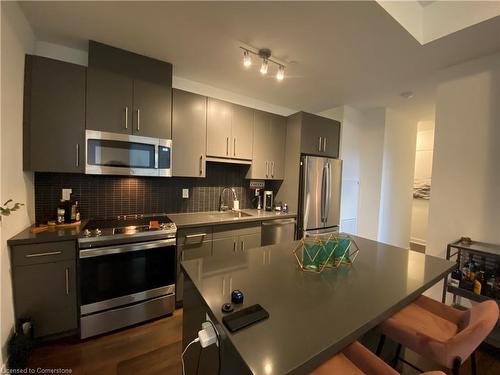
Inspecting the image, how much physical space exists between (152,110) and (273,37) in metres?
1.32

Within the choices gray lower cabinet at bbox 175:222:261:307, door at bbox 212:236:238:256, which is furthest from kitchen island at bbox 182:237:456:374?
door at bbox 212:236:238:256

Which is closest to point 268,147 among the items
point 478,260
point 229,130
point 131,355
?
point 229,130

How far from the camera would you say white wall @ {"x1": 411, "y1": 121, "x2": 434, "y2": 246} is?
477 centimetres

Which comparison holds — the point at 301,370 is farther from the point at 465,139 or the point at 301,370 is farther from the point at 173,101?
the point at 465,139

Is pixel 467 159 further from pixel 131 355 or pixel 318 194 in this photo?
pixel 131 355

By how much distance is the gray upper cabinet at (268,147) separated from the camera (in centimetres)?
297

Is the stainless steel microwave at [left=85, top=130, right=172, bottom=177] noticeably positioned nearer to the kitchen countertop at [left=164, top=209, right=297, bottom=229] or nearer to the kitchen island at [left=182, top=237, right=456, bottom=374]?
the kitchen countertop at [left=164, top=209, right=297, bottom=229]

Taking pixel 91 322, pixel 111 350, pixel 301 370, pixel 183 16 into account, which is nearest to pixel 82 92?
pixel 183 16

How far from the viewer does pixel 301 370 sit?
2.08 ft

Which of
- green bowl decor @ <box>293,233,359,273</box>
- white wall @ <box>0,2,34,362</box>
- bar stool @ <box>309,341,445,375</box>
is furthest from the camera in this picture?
white wall @ <box>0,2,34,362</box>

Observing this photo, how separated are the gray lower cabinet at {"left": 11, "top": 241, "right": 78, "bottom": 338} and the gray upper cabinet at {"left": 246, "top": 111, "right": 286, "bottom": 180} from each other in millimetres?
2084

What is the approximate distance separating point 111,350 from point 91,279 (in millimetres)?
576

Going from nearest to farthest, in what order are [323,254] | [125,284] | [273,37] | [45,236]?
1. [323,254]
2. [45,236]
3. [273,37]
4. [125,284]

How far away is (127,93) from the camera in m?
2.08
